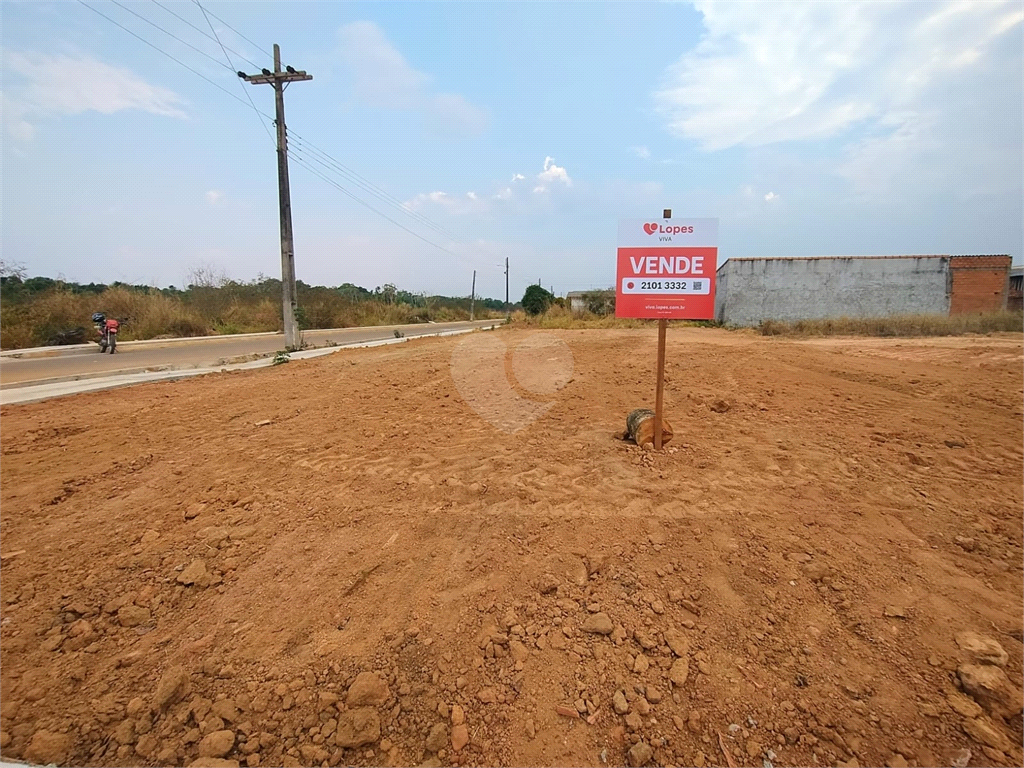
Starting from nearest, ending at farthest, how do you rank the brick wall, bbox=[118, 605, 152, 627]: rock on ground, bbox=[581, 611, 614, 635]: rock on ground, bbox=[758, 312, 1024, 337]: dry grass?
bbox=[581, 611, 614, 635]: rock on ground
bbox=[118, 605, 152, 627]: rock on ground
bbox=[758, 312, 1024, 337]: dry grass
the brick wall

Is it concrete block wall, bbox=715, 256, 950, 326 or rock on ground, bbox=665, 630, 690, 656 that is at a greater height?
concrete block wall, bbox=715, 256, 950, 326

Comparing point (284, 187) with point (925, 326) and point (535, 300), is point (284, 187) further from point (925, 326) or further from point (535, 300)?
point (535, 300)

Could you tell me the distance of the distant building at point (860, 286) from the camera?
1773cm

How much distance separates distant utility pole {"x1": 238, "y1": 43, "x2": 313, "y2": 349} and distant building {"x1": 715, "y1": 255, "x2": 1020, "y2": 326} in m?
17.9

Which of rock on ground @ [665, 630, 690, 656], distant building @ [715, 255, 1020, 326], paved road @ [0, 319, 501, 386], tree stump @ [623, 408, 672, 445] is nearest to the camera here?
rock on ground @ [665, 630, 690, 656]

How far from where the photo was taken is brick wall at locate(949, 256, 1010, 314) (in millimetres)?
17609

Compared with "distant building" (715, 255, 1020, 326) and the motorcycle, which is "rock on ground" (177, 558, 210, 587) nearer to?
the motorcycle

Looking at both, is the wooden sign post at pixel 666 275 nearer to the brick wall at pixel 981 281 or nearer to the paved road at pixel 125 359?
the paved road at pixel 125 359

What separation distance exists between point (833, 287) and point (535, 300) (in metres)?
23.6

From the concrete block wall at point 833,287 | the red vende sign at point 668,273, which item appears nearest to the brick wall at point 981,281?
the concrete block wall at point 833,287

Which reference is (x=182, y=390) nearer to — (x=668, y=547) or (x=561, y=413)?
(x=561, y=413)

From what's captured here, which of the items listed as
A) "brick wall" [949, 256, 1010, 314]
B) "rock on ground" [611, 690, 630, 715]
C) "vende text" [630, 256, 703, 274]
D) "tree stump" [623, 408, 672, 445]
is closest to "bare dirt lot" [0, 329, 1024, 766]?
"rock on ground" [611, 690, 630, 715]

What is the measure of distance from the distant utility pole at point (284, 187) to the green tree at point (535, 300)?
25916mm

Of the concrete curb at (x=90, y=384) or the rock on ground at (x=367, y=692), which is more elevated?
the concrete curb at (x=90, y=384)
